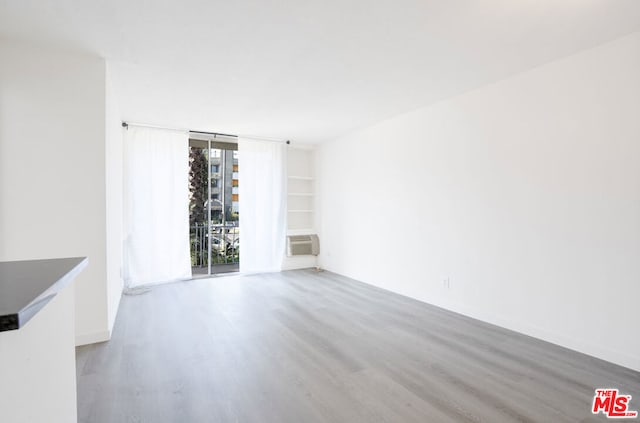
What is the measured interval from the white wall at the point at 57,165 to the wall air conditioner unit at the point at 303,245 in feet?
11.4

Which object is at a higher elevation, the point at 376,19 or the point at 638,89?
the point at 376,19

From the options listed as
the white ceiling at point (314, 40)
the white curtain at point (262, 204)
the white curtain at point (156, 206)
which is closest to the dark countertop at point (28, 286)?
the white ceiling at point (314, 40)

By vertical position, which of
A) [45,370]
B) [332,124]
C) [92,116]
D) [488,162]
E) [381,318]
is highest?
[332,124]

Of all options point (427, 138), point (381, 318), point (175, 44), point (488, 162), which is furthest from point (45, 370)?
point (427, 138)

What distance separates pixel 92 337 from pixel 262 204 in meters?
Answer: 3.39

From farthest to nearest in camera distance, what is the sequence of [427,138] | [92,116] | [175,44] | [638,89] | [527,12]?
[427,138] < [92,116] < [175,44] < [638,89] < [527,12]

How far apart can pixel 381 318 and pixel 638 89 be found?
2876 millimetres

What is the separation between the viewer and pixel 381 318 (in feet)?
11.5

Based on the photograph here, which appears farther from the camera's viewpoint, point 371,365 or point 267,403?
point 371,365

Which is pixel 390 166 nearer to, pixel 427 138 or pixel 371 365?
pixel 427 138

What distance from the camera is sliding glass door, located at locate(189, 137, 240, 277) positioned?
18.7ft

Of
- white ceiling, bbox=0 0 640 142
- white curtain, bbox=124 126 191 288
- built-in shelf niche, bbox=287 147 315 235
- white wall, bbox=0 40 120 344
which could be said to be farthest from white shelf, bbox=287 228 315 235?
white wall, bbox=0 40 120 344

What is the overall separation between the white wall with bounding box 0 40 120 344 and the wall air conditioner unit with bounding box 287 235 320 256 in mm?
3478

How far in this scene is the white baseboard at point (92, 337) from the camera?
9.11 feet
